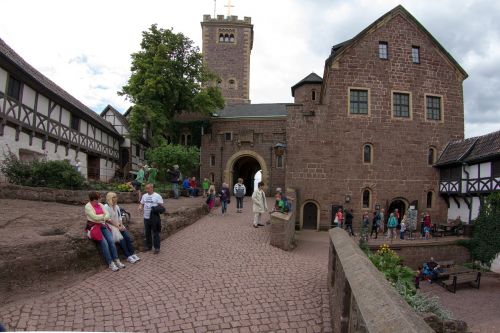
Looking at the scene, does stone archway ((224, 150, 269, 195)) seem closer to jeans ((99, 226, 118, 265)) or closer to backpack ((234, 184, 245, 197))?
backpack ((234, 184, 245, 197))

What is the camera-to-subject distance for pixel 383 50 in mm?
21016

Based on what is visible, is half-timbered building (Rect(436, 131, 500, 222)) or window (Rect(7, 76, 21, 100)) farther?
half-timbered building (Rect(436, 131, 500, 222))

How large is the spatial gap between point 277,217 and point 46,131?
14.1 meters

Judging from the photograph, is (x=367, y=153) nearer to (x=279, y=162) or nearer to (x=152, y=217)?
(x=279, y=162)

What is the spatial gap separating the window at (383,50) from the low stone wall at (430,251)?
11413 mm

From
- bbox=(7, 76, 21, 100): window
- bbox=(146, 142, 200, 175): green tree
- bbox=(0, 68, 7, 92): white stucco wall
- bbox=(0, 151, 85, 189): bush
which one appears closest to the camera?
bbox=(0, 151, 85, 189): bush

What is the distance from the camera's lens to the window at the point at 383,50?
20906 millimetres

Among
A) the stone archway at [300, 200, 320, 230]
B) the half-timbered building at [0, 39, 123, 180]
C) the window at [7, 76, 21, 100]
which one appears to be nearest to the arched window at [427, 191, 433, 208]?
the stone archway at [300, 200, 320, 230]

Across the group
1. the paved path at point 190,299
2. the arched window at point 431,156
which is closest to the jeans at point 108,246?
the paved path at point 190,299

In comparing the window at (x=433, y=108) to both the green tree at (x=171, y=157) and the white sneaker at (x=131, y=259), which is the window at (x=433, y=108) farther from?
the white sneaker at (x=131, y=259)

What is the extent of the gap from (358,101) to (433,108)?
4.98 metres

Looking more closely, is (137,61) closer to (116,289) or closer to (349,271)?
(116,289)

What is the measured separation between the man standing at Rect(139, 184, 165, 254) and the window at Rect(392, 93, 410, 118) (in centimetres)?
1764

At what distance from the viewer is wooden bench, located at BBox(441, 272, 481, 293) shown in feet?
49.0
